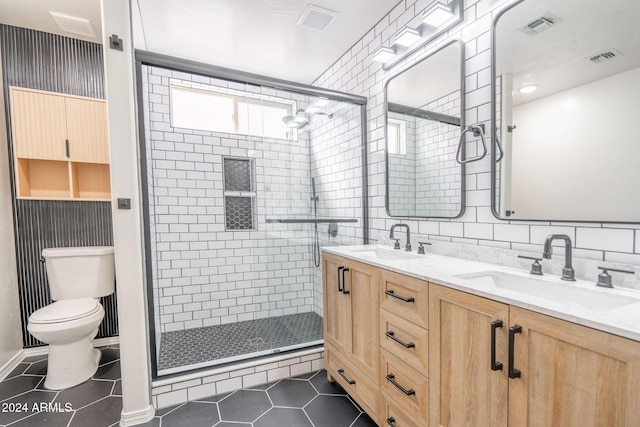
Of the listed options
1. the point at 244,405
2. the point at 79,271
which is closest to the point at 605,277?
the point at 244,405

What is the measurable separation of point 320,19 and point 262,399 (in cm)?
274

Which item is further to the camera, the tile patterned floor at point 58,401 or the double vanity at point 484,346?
the tile patterned floor at point 58,401

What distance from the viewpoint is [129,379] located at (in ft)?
5.69

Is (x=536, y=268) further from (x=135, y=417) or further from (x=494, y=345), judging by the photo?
(x=135, y=417)

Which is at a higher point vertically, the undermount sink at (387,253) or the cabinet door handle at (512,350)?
the undermount sink at (387,253)

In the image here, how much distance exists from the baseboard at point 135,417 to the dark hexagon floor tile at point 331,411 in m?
0.93

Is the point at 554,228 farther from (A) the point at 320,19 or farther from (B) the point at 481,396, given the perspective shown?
(A) the point at 320,19

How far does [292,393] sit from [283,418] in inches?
10.3

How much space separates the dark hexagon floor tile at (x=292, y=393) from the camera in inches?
74.8

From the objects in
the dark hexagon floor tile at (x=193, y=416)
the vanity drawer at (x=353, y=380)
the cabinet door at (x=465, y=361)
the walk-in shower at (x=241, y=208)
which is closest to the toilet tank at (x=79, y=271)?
the walk-in shower at (x=241, y=208)

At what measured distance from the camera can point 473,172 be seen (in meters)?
1.67

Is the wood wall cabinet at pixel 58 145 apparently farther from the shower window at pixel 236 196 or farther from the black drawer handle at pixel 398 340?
the black drawer handle at pixel 398 340

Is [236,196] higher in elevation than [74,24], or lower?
lower

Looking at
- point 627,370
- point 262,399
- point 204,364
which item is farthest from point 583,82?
point 204,364
